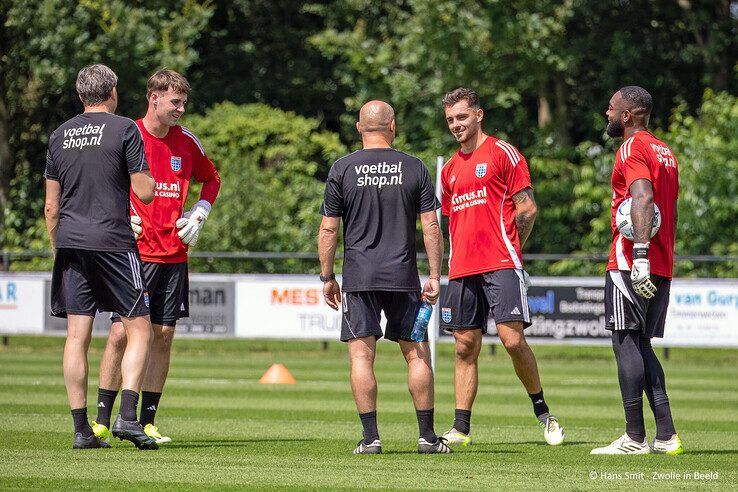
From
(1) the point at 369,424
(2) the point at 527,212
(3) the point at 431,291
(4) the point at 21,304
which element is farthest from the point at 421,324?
(4) the point at 21,304

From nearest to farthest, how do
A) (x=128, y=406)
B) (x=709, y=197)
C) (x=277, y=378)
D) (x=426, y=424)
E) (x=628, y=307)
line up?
(x=128, y=406), (x=426, y=424), (x=628, y=307), (x=277, y=378), (x=709, y=197)

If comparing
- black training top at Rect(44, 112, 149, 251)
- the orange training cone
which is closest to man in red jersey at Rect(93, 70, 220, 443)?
black training top at Rect(44, 112, 149, 251)

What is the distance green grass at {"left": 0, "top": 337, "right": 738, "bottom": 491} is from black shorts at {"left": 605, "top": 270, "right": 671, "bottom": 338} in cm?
85

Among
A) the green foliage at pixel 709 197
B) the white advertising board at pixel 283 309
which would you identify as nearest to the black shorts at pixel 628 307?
the white advertising board at pixel 283 309

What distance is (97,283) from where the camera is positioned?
27.2 feet

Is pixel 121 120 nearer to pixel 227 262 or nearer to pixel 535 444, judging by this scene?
pixel 535 444

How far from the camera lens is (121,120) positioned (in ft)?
26.8

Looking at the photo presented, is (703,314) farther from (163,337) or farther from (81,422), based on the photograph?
(81,422)

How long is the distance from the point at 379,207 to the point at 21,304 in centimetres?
1548

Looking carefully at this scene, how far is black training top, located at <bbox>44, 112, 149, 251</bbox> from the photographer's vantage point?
26.8 ft

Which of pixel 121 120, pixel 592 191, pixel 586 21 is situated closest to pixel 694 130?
pixel 592 191

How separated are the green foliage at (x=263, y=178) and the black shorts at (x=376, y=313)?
1677 centimetres

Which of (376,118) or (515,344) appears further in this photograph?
(515,344)

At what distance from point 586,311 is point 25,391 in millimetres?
10030
